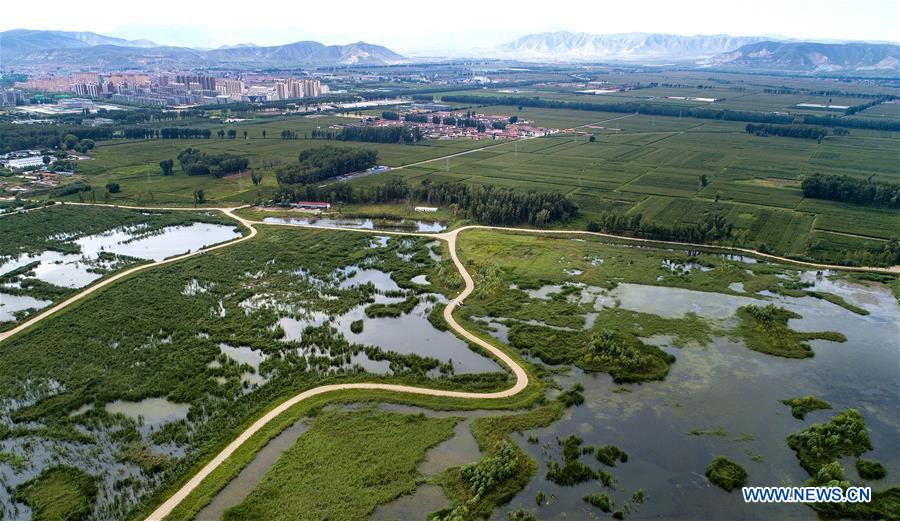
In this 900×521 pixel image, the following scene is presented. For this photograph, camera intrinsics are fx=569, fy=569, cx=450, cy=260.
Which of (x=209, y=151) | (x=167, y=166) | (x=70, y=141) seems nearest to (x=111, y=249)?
(x=167, y=166)

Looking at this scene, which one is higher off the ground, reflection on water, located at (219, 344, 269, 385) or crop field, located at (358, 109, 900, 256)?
crop field, located at (358, 109, 900, 256)

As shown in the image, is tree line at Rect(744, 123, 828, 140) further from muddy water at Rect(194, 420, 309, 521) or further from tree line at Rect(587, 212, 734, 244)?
muddy water at Rect(194, 420, 309, 521)

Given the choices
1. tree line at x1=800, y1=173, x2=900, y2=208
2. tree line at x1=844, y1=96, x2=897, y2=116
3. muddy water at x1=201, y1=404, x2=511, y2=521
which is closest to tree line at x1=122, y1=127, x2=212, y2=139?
muddy water at x1=201, y1=404, x2=511, y2=521

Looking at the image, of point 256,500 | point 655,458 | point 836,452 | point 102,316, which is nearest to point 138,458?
point 256,500

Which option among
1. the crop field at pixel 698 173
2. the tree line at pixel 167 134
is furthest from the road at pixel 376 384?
the tree line at pixel 167 134

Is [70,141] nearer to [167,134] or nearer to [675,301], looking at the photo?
[167,134]

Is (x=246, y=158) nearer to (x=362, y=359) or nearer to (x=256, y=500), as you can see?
(x=362, y=359)

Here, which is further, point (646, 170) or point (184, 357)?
point (646, 170)
